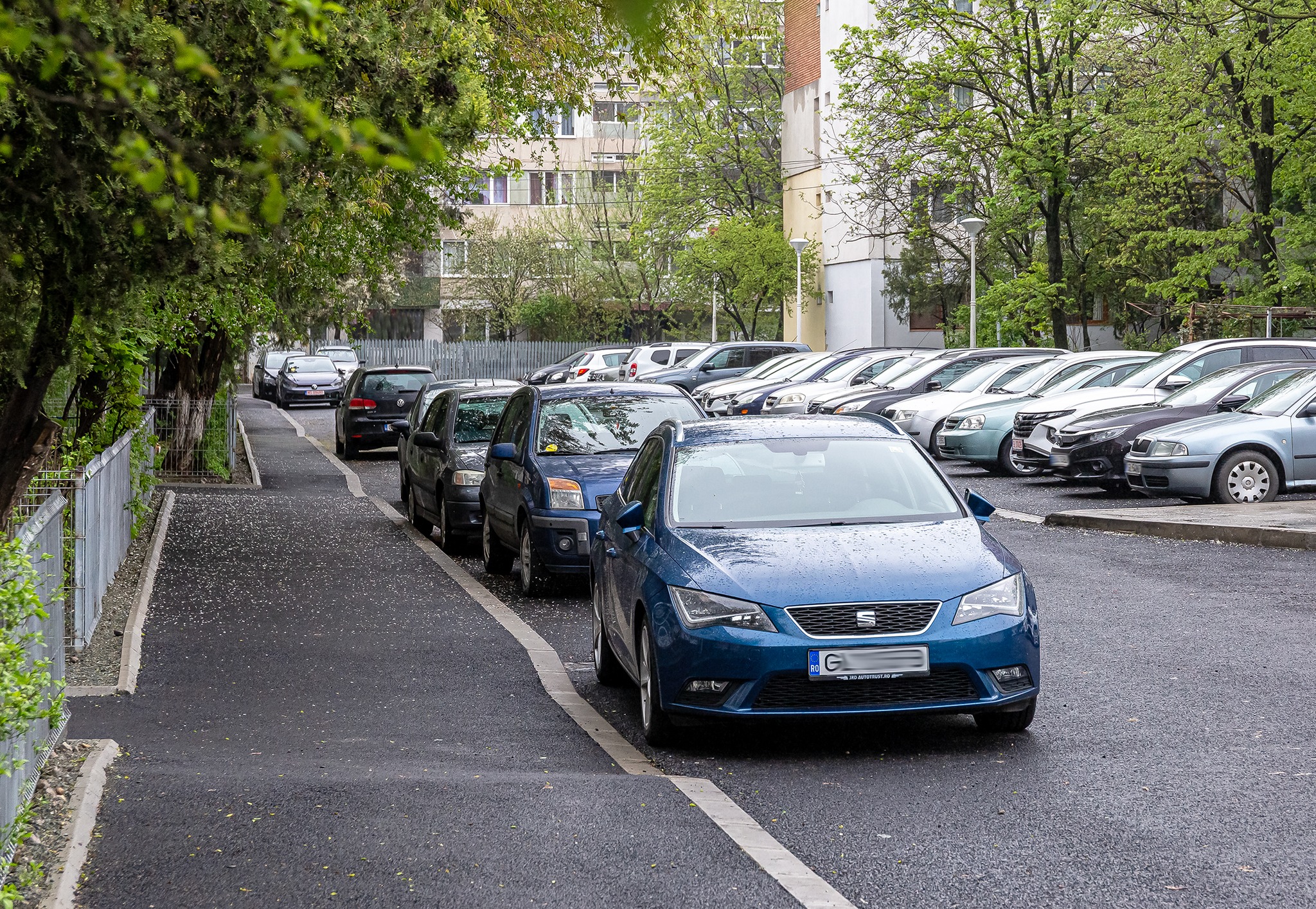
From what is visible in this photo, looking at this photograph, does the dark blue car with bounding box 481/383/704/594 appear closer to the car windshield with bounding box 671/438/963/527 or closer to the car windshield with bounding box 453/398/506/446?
the car windshield with bounding box 453/398/506/446

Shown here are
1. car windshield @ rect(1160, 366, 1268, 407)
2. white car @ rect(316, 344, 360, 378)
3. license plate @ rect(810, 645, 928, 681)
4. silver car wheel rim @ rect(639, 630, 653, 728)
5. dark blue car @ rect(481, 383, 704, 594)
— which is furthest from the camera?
white car @ rect(316, 344, 360, 378)

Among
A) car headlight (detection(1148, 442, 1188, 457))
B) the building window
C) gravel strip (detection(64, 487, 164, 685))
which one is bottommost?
gravel strip (detection(64, 487, 164, 685))

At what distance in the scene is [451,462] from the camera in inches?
619

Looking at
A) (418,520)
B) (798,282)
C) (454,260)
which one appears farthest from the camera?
(454,260)

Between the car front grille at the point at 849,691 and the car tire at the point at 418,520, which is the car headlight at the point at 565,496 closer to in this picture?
the car front grille at the point at 849,691

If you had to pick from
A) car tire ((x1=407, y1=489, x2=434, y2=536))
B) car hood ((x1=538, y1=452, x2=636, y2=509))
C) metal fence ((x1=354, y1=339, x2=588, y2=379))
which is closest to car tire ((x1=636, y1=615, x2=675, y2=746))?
car hood ((x1=538, y1=452, x2=636, y2=509))

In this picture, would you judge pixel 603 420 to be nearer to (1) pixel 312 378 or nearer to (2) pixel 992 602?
(2) pixel 992 602

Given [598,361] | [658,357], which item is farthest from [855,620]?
[598,361]

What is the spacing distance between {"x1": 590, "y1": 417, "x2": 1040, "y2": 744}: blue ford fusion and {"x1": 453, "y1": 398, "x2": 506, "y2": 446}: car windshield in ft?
26.3

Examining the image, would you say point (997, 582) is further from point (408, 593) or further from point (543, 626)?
point (408, 593)

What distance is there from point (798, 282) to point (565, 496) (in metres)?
39.3

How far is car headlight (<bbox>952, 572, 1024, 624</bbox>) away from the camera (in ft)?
23.0

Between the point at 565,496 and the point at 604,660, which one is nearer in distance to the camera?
the point at 604,660

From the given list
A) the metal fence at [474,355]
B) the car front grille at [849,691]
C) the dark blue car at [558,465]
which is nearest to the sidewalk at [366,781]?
the car front grille at [849,691]
